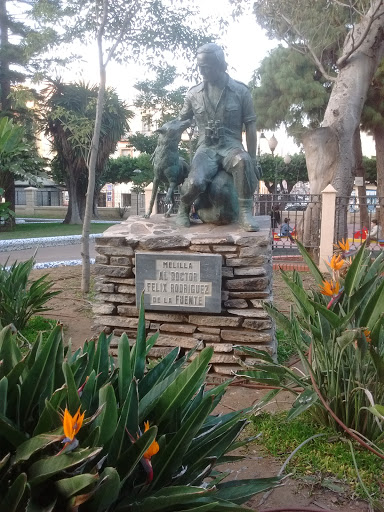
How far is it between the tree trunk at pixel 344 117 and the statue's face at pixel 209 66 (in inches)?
243

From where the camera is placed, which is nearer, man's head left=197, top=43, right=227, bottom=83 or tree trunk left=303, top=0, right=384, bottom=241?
man's head left=197, top=43, right=227, bottom=83

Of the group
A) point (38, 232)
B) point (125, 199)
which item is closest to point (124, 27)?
point (38, 232)

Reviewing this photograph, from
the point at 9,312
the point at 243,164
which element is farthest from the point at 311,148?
the point at 9,312

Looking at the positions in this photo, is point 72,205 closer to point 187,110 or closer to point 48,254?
point 48,254

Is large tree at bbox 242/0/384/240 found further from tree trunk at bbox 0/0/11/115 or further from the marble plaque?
tree trunk at bbox 0/0/11/115

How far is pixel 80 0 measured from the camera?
6.75m

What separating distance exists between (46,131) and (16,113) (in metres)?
3.06

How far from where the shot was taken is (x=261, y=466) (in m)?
2.48

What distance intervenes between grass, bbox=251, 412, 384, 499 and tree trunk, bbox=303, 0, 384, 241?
7457mm

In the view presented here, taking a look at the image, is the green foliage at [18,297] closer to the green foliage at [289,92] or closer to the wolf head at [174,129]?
the wolf head at [174,129]

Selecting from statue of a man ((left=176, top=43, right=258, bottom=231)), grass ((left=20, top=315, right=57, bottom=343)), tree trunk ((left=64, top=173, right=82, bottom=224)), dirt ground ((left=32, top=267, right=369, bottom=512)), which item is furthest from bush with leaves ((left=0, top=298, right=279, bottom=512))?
tree trunk ((left=64, top=173, right=82, bottom=224))

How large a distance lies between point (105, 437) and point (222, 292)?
8.58 ft

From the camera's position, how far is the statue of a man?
3.97 metres

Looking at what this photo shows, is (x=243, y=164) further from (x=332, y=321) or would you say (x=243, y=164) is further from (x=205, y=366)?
(x=205, y=366)
